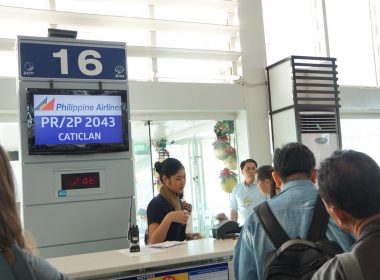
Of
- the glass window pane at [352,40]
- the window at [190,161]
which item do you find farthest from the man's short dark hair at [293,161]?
the glass window pane at [352,40]

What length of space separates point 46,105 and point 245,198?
8.36 ft

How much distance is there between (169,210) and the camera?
10.0ft

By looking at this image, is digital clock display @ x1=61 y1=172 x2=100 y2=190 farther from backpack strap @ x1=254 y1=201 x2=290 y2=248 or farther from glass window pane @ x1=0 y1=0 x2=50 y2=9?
glass window pane @ x1=0 y1=0 x2=50 y2=9

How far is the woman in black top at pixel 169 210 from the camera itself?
9.55 ft

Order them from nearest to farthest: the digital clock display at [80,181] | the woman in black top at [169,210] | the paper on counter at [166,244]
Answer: the paper on counter at [166,244] < the woman in black top at [169,210] < the digital clock display at [80,181]

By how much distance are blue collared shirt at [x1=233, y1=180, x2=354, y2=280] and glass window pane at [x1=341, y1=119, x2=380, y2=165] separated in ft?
16.3

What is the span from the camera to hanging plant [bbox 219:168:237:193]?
5496 mm

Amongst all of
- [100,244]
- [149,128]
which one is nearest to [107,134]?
[100,244]

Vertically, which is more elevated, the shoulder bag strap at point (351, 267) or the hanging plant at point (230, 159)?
the hanging plant at point (230, 159)

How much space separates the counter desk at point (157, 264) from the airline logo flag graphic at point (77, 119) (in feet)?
3.82

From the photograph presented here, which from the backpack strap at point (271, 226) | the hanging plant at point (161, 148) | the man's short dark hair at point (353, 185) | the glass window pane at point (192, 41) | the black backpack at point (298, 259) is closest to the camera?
the man's short dark hair at point (353, 185)

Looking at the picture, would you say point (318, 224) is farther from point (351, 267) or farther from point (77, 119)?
point (77, 119)

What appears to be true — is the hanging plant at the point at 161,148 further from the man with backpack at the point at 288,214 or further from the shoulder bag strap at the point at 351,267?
the shoulder bag strap at the point at 351,267

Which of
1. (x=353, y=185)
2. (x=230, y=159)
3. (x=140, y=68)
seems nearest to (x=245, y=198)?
(x=230, y=159)
